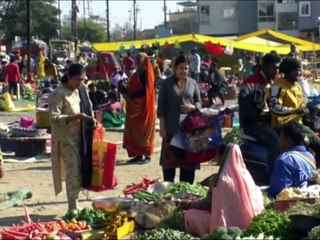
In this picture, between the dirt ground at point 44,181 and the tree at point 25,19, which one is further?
the tree at point 25,19

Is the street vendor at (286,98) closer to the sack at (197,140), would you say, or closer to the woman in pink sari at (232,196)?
the sack at (197,140)

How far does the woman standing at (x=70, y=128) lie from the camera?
8.91 m

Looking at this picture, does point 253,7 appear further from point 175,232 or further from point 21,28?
point 175,232

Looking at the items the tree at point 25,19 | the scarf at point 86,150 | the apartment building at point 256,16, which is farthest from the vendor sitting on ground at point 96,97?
the apartment building at point 256,16

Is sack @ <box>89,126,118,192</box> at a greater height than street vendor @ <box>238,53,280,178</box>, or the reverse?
street vendor @ <box>238,53,280,178</box>

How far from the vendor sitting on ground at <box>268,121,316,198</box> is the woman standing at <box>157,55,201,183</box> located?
1.88 metres

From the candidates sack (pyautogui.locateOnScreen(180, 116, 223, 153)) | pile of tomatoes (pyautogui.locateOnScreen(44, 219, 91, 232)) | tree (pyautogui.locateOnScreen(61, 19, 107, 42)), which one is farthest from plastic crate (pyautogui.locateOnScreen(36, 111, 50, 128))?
tree (pyautogui.locateOnScreen(61, 19, 107, 42))

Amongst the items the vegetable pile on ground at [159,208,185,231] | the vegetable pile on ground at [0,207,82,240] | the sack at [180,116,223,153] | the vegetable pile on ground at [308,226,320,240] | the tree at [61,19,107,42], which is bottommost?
the tree at [61,19,107,42]

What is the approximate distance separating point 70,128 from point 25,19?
245ft

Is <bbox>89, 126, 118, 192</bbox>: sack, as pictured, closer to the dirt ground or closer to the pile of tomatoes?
the dirt ground

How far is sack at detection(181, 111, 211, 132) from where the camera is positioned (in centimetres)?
969

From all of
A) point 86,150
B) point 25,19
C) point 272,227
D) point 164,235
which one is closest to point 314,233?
point 272,227

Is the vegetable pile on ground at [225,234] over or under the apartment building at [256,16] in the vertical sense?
under

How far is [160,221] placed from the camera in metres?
7.35
